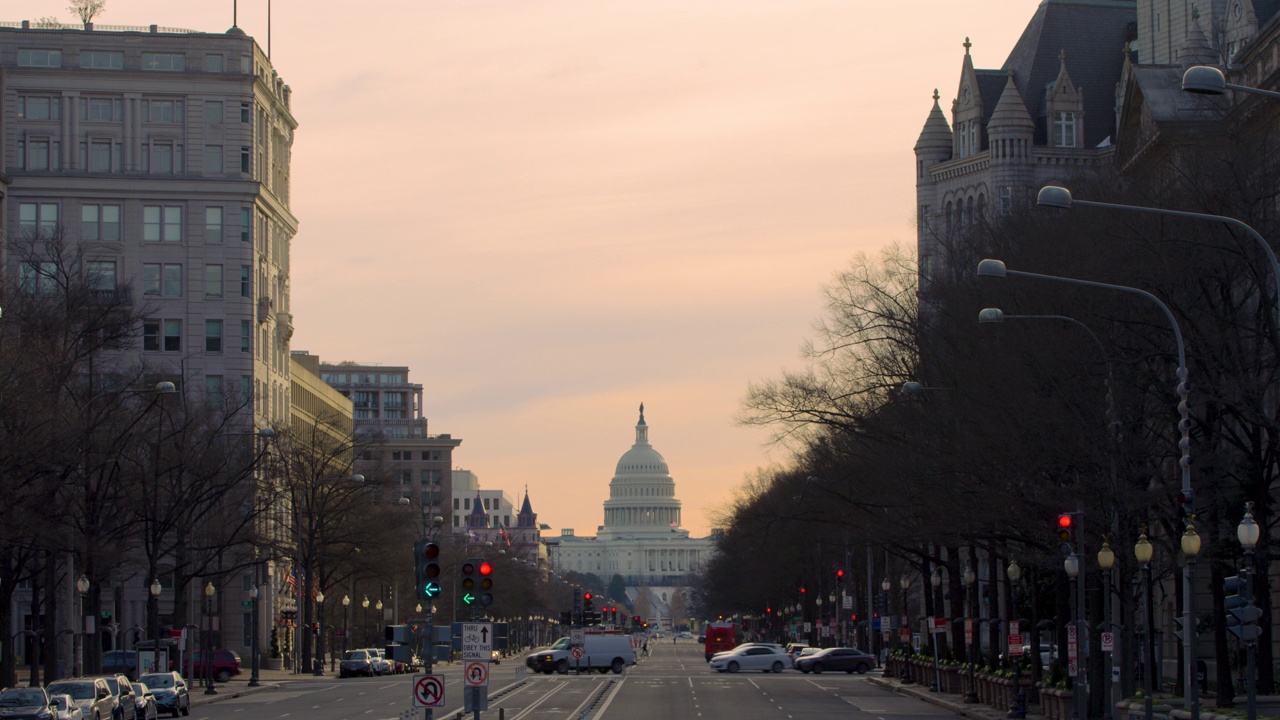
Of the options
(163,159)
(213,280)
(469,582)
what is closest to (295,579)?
(213,280)

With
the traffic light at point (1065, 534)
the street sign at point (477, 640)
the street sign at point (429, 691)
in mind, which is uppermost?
the traffic light at point (1065, 534)

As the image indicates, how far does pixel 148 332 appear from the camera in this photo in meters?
106

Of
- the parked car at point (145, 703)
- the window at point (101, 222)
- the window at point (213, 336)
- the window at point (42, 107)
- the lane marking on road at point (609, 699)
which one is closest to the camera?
the parked car at point (145, 703)

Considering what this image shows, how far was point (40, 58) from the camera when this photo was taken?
108 meters

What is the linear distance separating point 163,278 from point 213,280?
9.39 ft

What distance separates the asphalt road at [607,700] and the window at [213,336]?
28497 mm

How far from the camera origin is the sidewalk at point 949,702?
51309 mm

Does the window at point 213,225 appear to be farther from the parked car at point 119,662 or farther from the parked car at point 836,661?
the parked car at point 836,661

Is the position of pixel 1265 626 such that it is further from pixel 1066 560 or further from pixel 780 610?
pixel 780 610

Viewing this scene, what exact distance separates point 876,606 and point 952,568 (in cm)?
5133

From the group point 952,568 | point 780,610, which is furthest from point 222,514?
point 780,610

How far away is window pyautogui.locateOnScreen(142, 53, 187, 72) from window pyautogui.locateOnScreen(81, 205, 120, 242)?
8.73 meters

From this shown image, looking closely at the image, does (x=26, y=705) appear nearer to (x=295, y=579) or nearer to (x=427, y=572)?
(x=427, y=572)

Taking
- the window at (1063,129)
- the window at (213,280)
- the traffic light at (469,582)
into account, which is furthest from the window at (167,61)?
the traffic light at (469,582)
